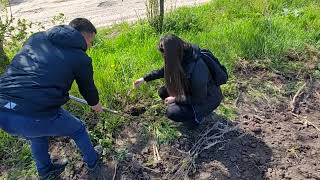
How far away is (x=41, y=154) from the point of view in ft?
11.8

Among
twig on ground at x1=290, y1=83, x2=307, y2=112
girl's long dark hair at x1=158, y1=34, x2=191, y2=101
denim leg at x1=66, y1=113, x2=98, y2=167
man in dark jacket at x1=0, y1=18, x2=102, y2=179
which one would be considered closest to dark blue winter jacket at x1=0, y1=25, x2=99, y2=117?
man in dark jacket at x1=0, y1=18, x2=102, y2=179

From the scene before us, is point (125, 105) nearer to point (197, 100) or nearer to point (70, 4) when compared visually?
point (197, 100)

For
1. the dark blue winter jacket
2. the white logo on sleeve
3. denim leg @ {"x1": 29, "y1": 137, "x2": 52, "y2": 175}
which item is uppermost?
the dark blue winter jacket

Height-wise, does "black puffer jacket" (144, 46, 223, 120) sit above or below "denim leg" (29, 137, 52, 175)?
above

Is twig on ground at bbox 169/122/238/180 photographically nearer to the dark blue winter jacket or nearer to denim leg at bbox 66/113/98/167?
denim leg at bbox 66/113/98/167

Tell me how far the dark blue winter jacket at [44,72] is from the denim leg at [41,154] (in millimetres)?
446

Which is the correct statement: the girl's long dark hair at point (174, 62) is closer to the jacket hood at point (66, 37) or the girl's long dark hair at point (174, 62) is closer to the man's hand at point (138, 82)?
the man's hand at point (138, 82)

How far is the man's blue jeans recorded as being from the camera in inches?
124

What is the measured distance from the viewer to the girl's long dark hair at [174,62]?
347cm

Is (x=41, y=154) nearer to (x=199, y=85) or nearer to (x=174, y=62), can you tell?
(x=174, y=62)

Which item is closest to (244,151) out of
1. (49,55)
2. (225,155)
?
(225,155)

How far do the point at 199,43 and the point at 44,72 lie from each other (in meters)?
2.79

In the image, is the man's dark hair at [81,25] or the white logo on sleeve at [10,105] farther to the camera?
the man's dark hair at [81,25]

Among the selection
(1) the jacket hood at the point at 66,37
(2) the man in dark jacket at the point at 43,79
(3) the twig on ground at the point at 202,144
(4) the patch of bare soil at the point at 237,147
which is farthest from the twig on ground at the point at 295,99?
(1) the jacket hood at the point at 66,37
